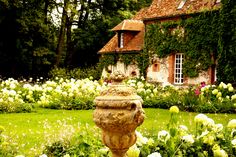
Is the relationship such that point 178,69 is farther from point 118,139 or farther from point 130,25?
point 118,139

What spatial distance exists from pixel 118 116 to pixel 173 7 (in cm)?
2753

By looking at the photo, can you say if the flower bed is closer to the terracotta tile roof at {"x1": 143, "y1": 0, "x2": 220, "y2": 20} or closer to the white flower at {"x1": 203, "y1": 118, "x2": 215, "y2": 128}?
the terracotta tile roof at {"x1": 143, "y1": 0, "x2": 220, "y2": 20}

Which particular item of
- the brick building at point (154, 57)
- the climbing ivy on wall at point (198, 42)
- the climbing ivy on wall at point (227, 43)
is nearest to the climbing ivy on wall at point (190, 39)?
the climbing ivy on wall at point (198, 42)

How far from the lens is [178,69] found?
29984 millimetres

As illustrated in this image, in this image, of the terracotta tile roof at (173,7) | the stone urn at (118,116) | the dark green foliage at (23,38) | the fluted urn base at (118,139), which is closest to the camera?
the stone urn at (118,116)

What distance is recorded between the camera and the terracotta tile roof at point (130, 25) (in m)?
34.2

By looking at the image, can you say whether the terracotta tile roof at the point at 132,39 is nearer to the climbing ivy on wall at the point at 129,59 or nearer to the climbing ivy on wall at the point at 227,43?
the climbing ivy on wall at the point at 129,59

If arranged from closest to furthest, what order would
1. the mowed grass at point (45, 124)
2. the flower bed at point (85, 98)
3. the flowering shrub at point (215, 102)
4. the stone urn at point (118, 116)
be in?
the stone urn at point (118, 116)
the mowed grass at point (45, 124)
the flower bed at point (85, 98)
the flowering shrub at point (215, 102)

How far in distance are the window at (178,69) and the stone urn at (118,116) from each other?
26.0m

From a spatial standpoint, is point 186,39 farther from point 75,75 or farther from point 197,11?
point 75,75

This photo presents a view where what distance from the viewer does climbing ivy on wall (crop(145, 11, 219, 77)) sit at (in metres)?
26.7

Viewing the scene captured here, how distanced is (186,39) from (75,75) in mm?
10796

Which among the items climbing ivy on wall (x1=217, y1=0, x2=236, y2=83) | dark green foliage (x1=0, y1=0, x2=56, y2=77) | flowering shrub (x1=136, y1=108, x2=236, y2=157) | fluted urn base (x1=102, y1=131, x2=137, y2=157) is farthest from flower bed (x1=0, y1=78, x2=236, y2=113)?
dark green foliage (x1=0, y1=0, x2=56, y2=77)

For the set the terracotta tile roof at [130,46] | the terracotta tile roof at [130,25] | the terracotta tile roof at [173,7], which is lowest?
A: the terracotta tile roof at [130,46]
